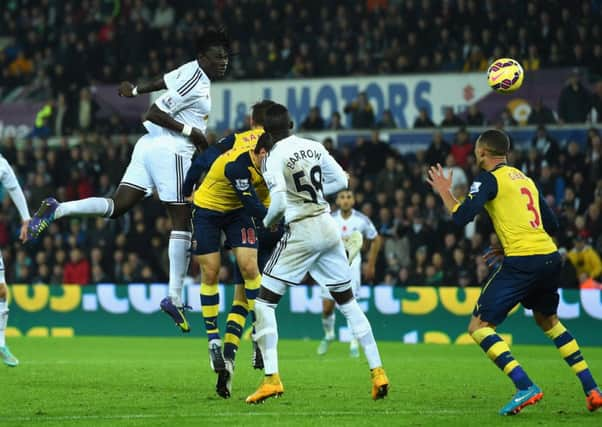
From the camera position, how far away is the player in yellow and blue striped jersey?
898 centimetres

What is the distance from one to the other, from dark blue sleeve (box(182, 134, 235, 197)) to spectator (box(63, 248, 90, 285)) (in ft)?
41.1

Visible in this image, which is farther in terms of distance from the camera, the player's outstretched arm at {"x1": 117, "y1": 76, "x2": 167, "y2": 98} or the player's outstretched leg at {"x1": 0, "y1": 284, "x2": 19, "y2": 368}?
the player's outstretched leg at {"x1": 0, "y1": 284, "x2": 19, "y2": 368}

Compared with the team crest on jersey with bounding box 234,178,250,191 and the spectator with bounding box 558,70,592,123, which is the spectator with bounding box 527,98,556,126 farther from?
the team crest on jersey with bounding box 234,178,250,191

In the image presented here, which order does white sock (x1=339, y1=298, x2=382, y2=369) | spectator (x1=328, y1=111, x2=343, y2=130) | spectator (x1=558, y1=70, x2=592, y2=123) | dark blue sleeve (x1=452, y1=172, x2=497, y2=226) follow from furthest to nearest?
spectator (x1=328, y1=111, x2=343, y2=130) < spectator (x1=558, y1=70, x2=592, y2=123) < white sock (x1=339, y1=298, x2=382, y2=369) < dark blue sleeve (x1=452, y1=172, x2=497, y2=226)

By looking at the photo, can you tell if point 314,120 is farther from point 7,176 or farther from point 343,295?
point 343,295

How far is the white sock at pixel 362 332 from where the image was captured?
31.4ft

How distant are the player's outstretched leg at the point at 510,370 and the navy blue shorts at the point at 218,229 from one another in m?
2.81

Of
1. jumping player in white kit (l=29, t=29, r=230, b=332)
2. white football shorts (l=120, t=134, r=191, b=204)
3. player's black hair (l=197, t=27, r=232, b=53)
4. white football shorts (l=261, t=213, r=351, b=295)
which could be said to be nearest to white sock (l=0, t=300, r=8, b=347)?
jumping player in white kit (l=29, t=29, r=230, b=332)

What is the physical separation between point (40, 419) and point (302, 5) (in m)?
19.0

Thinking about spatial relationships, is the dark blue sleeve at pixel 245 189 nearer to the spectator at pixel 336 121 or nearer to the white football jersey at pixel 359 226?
the white football jersey at pixel 359 226

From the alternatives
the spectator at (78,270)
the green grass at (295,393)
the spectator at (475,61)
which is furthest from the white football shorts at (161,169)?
the spectator at (475,61)

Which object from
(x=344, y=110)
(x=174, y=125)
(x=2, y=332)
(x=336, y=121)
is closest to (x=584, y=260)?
(x=336, y=121)

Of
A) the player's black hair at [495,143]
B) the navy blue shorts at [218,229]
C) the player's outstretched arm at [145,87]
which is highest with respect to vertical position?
the player's outstretched arm at [145,87]

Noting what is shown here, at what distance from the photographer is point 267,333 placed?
9734 millimetres
